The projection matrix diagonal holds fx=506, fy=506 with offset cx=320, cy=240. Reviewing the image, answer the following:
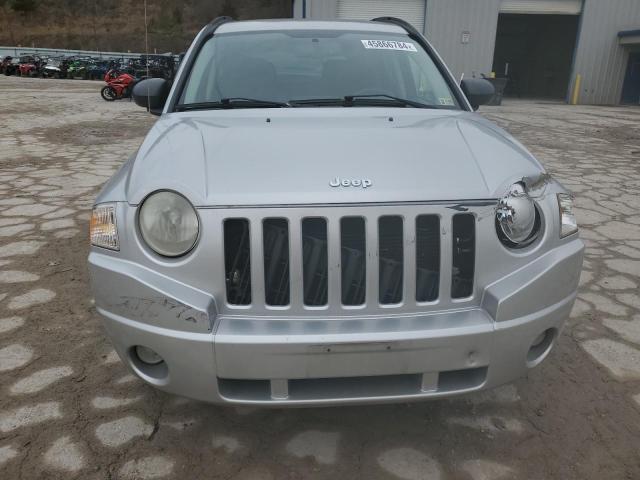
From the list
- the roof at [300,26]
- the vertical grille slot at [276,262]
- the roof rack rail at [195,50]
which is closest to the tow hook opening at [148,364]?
the vertical grille slot at [276,262]

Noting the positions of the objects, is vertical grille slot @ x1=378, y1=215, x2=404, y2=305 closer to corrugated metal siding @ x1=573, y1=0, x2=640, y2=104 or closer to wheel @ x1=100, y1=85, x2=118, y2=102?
wheel @ x1=100, y1=85, x2=118, y2=102

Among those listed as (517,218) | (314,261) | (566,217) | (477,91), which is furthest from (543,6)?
(314,261)

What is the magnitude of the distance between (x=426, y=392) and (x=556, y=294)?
2.04 ft

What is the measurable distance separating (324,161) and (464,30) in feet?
69.8

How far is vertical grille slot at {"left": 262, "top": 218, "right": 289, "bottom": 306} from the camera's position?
1.77m

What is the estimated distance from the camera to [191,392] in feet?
5.88

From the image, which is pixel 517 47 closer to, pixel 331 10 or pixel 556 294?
pixel 331 10

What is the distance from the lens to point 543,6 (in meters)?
21.0

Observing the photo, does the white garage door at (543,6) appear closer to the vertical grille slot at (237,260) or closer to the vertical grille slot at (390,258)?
the vertical grille slot at (390,258)

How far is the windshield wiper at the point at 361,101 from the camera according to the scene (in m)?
2.73

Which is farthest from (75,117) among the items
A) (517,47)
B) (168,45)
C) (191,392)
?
(168,45)

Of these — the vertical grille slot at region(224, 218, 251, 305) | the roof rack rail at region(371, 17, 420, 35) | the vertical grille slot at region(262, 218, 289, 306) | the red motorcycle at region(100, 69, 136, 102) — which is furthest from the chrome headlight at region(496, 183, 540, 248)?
the red motorcycle at region(100, 69, 136, 102)

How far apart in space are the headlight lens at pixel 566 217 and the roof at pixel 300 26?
185cm

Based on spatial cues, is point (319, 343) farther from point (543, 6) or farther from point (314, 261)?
point (543, 6)
